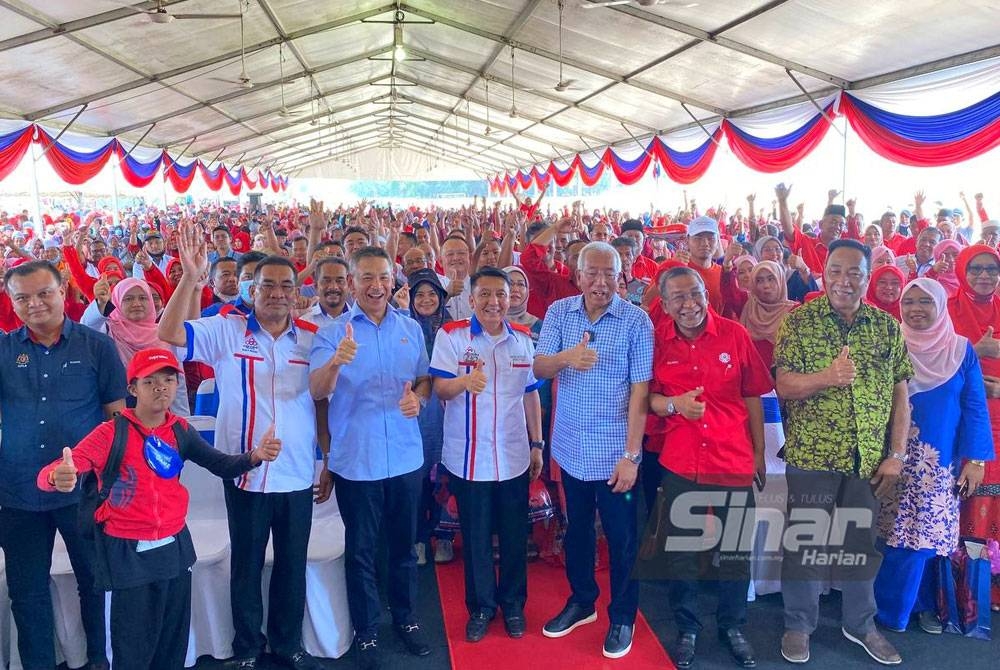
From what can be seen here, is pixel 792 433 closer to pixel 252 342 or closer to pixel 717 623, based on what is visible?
pixel 717 623

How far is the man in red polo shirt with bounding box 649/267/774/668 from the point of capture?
2240 mm

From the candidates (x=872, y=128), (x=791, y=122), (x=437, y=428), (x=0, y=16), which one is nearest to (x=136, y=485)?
(x=437, y=428)

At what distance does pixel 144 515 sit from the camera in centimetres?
181

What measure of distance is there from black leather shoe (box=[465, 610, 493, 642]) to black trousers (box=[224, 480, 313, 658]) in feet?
1.98

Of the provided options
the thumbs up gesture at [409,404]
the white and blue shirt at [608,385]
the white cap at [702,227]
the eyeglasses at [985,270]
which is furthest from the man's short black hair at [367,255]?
the eyeglasses at [985,270]

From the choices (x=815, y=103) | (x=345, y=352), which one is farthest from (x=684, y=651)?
(x=815, y=103)

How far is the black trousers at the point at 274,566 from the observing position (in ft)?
7.00

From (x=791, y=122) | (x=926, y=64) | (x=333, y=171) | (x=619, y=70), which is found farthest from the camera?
(x=333, y=171)

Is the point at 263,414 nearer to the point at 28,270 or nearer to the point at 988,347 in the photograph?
the point at 28,270

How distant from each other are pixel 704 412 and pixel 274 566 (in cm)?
149

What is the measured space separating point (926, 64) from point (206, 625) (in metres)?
7.62

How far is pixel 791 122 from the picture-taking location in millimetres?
8742

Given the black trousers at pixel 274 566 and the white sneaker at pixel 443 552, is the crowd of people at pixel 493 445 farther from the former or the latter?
the white sneaker at pixel 443 552

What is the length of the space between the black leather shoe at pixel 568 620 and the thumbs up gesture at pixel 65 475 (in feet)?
5.51
